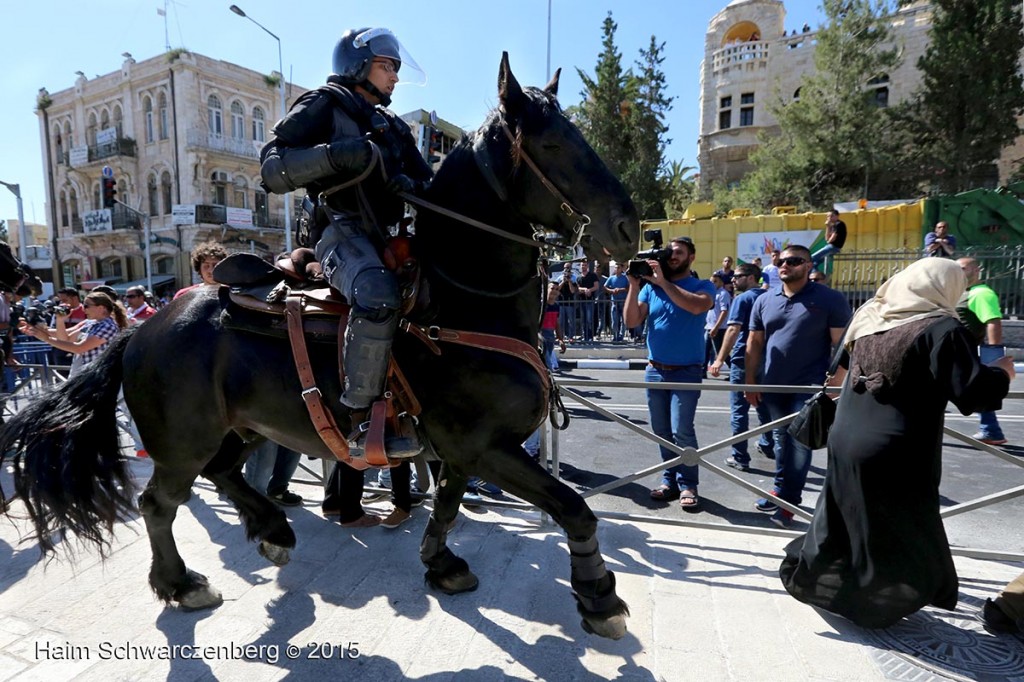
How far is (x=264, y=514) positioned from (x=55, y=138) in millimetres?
50079

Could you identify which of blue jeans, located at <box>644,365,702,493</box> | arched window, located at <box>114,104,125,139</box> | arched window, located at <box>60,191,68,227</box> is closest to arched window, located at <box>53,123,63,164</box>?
arched window, located at <box>60,191,68,227</box>

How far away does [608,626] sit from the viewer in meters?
2.70

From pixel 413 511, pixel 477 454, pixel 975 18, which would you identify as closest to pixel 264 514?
pixel 413 511

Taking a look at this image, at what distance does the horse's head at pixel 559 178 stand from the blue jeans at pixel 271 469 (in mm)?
3275

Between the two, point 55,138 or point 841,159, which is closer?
point 841,159

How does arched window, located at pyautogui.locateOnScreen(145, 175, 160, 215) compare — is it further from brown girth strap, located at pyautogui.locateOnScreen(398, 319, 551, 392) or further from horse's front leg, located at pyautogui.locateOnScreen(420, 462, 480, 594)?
brown girth strap, located at pyautogui.locateOnScreen(398, 319, 551, 392)

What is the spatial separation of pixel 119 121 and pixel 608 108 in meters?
31.1

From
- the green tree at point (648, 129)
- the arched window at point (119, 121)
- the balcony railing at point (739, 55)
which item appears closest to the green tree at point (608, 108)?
the green tree at point (648, 129)

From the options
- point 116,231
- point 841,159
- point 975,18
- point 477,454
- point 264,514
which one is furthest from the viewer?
point 116,231

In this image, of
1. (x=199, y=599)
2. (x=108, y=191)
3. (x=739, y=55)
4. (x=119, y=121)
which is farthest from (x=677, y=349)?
(x=119, y=121)

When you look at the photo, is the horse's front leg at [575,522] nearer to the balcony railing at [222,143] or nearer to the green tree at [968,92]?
the green tree at [968,92]

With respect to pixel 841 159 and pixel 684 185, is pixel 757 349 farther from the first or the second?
pixel 684 185

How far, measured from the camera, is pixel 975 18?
23.7 metres

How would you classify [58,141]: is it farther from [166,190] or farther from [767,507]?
[767,507]
